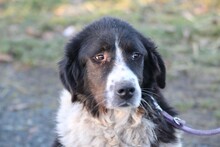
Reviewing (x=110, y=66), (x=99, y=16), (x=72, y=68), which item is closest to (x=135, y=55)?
(x=110, y=66)

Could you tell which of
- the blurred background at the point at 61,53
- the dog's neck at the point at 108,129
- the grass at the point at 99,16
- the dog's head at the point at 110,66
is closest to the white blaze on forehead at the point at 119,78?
the dog's head at the point at 110,66

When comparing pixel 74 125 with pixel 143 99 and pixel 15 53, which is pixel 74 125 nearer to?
pixel 143 99

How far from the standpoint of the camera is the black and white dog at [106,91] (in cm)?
422

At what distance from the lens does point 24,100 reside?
7.39 metres

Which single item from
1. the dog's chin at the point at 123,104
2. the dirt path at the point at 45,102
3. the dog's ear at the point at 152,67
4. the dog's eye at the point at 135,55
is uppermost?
the dog's eye at the point at 135,55

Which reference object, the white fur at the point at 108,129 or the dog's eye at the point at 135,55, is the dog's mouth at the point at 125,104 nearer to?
the white fur at the point at 108,129

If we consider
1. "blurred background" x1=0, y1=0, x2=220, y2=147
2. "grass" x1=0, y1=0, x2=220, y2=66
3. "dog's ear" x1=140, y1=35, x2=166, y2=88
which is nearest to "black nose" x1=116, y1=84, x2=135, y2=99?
"dog's ear" x1=140, y1=35, x2=166, y2=88

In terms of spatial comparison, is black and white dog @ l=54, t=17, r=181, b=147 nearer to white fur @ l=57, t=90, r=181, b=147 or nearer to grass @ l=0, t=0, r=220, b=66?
white fur @ l=57, t=90, r=181, b=147

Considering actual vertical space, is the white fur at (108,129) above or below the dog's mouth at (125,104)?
below

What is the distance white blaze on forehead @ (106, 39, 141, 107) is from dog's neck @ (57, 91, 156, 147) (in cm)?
25

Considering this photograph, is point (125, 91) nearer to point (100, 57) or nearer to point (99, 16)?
point (100, 57)

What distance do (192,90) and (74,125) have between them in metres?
3.43

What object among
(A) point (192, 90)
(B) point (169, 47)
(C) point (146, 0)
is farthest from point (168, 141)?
(C) point (146, 0)

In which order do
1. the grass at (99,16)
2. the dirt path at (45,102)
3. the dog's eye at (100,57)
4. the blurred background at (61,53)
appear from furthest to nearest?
the grass at (99,16)
the blurred background at (61,53)
the dirt path at (45,102)
the dog's eye at (100,57)
